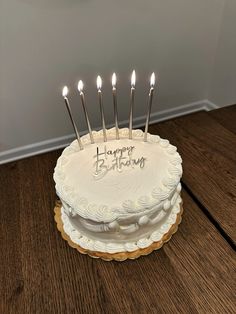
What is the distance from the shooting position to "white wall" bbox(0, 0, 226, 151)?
1364 mm

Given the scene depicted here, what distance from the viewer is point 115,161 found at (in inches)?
39.9

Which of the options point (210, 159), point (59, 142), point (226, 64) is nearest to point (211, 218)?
point (210, 159)

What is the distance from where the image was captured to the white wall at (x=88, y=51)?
1364mm

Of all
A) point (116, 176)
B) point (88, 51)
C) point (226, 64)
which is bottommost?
point (226, 64)

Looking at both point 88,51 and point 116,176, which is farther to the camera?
point 88,51

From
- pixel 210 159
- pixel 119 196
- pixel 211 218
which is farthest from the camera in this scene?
pixel 210 159

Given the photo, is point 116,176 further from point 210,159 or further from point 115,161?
point 210,159

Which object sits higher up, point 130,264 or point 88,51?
point 88,51

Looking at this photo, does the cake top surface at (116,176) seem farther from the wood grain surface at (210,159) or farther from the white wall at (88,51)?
the white wall at (88,51)

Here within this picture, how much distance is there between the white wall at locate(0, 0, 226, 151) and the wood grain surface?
397 millimetres

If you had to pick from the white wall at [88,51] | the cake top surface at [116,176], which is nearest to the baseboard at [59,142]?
the white wall at [88,51]

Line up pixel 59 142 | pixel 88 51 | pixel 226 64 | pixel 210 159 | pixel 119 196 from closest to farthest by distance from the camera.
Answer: pixel 119 196 < pixel 210 159 < pixel 88 51 < pixel 59 142 < pixel 226 64

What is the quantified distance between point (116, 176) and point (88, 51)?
2.80ft

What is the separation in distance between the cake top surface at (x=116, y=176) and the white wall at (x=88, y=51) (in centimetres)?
58
